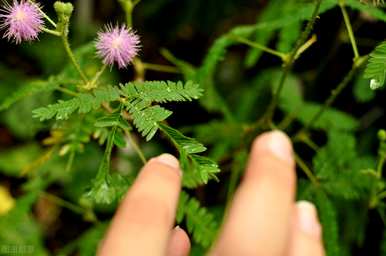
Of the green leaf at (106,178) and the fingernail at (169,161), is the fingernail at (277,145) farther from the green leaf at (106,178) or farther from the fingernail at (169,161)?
the green leaf at (106,178)

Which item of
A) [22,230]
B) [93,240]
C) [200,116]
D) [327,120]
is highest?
[327,120]

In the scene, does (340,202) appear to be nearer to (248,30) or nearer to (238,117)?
(238,117)

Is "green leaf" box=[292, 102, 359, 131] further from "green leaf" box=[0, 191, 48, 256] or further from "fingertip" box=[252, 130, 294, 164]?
"fingertip" box=[252, 130, 294, 164]

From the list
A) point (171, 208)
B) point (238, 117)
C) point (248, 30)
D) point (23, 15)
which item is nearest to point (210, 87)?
point (238, 117)

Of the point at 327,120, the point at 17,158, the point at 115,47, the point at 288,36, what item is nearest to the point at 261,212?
the point at 115,47

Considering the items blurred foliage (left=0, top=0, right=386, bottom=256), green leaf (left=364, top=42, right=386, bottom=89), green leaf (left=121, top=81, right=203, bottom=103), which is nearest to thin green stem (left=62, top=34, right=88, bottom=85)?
blurred foliage (left=0, top=0, right=386, bottom=256)

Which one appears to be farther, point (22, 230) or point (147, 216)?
point (22, 230)

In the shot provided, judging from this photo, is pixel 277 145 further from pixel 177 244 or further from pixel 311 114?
pixel 311 114
